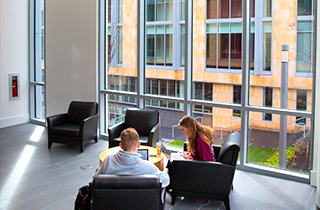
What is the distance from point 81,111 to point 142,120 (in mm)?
1614

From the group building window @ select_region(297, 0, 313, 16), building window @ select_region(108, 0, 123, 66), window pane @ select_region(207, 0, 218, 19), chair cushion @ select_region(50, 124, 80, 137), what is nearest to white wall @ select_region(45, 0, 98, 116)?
building window @ select_region(108, 0, 123, 66)

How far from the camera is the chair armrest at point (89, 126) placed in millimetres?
6410

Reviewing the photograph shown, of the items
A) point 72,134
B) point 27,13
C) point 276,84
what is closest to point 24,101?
point 27,13

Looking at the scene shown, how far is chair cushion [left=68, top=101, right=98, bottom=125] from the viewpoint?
6.99m

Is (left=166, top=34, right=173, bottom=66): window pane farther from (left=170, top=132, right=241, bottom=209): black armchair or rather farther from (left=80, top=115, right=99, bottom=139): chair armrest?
(left=170, top=132, right=241, bottom=209): black armchair

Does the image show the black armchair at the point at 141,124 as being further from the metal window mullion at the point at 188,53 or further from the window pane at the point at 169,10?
the window pane at the point at 169,10

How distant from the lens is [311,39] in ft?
16.0

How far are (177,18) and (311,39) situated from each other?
2.45 meters

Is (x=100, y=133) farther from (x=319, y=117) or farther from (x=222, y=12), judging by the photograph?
(x=319, y=117)

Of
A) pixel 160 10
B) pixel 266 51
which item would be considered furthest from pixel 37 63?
pixel 266 51

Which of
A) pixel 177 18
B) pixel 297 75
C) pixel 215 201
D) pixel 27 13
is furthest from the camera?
pixel 27 13

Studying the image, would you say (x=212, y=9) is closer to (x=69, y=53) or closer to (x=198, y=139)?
(x=198, y=139)

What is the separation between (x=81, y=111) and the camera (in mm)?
7039

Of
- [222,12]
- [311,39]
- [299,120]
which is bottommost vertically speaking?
[299,120]
